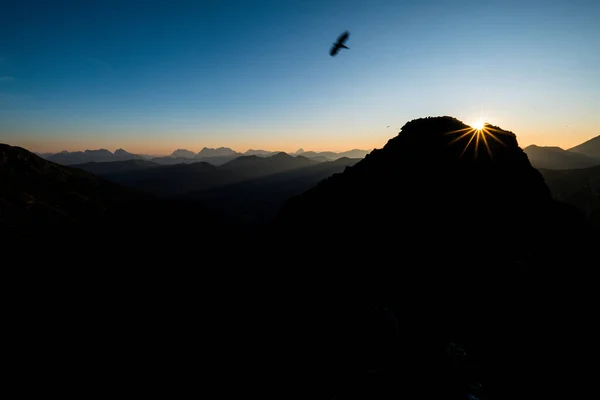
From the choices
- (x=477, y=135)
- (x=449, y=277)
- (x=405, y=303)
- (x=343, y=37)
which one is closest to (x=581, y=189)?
(x=477, y=135)

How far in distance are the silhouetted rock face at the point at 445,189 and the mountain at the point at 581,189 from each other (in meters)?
116

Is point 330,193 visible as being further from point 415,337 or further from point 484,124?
point 415,337

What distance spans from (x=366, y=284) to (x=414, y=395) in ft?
54.8

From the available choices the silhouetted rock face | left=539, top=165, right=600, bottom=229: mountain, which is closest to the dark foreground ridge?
the silhouetted rock face

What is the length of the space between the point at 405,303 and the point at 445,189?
78.2 feet

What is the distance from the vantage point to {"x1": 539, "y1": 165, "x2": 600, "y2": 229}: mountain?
13668cm

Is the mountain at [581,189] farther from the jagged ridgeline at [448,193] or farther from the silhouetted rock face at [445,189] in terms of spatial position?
the silhouetted rock face at [445,189]

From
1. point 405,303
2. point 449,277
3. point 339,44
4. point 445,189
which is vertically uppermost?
point 339,44

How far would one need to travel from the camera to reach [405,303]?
Result: 34.0 metres

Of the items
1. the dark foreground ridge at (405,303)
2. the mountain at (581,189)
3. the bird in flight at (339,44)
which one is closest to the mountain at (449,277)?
the dark foreground ridge at (405,303)

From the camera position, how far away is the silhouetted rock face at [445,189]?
145ft

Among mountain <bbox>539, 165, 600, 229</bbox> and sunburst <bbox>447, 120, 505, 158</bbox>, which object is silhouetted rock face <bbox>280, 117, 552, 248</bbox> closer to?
sunburst <bbox>447, 120, 505, 158</bbox>

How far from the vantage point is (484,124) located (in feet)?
Result: 206

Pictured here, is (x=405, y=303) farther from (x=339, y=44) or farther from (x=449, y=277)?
(x=339, y=44)
